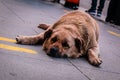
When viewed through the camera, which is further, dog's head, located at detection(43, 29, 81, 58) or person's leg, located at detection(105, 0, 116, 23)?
person's leg, located at detection(105, 0, 116, 23)

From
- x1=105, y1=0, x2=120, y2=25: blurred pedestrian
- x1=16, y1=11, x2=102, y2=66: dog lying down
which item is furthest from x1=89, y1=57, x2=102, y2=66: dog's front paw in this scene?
x1=105, y1=0, x2=120, y2=25: blurred pedestrian

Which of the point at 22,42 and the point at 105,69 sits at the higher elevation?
the point at 22,42

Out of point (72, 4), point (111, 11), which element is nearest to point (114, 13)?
point (111, 11)

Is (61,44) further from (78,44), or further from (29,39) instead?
(29,39)

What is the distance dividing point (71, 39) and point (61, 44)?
201mm

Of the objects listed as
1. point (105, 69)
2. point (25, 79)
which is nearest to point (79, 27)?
point (105, 69)

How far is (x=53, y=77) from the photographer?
147 inches

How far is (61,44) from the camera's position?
4434 millimetres

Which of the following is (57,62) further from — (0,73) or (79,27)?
(0,73)

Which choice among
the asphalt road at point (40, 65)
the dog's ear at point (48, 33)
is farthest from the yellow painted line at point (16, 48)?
the dog's ear at point (48, 33)

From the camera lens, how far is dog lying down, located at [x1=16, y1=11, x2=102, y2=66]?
4461 mm

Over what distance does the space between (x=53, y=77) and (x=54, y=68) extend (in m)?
0.35

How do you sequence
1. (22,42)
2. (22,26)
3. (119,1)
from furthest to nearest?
(119,1) < (22,26) < (22,42)

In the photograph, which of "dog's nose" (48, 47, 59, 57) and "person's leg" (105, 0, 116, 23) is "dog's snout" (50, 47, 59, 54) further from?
"person's leg" (105, 0, 116, 23)
